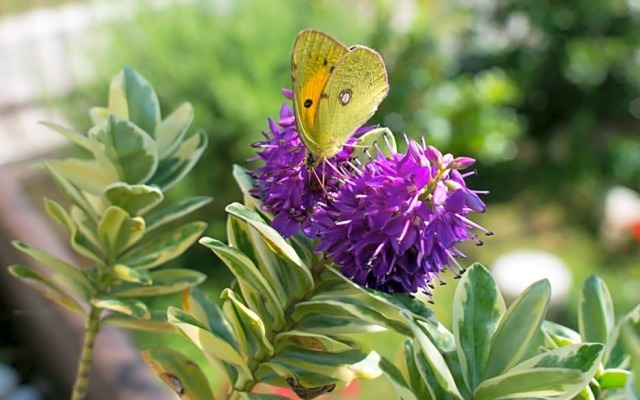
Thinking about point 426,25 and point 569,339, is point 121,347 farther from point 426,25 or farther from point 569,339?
point 426,25

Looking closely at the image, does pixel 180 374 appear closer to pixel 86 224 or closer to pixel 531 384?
pixel 86 224

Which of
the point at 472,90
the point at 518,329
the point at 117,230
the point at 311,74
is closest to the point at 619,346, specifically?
the point at 518,329

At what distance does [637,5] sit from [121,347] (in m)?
3.21

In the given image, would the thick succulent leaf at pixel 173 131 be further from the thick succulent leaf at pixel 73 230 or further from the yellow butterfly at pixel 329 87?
the yellow butterfly at pixel 329 87

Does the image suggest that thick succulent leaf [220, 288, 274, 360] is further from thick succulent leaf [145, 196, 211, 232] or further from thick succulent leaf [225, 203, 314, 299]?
thick succulent leaf [145, 196, 211, 232]

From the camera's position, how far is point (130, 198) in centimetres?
75

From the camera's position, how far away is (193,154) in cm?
81

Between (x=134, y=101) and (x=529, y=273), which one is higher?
(x=134, y=101)

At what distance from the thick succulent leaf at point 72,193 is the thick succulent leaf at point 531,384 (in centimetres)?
42

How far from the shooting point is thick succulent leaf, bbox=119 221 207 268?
79 cm

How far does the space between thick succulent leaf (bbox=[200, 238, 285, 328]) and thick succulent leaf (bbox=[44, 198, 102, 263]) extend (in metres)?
0.21

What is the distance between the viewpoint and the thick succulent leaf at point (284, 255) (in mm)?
553

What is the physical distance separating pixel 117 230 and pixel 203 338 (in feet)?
0.64

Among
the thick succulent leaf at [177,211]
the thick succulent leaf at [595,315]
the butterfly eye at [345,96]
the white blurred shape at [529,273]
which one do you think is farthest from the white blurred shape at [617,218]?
the butterfly eye at [345,96]
